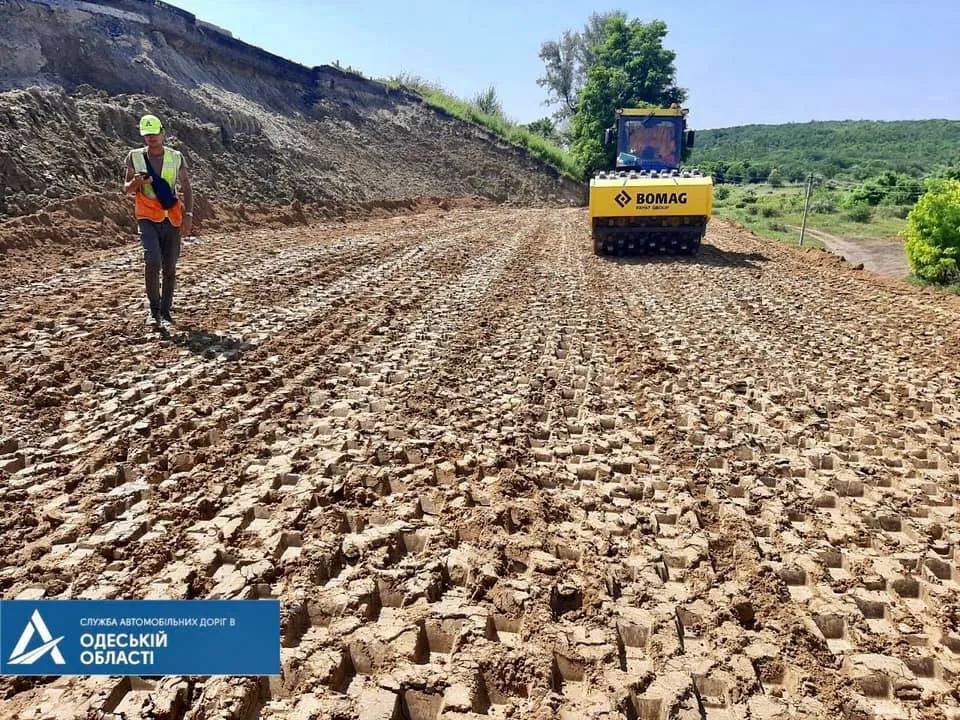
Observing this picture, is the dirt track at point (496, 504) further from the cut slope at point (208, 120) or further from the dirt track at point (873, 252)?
the dirt track at point (873, 252)

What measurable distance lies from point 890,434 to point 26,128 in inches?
523

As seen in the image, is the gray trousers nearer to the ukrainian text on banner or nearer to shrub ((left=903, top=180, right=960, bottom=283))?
the ukrainian text on banner

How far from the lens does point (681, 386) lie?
5.30 m

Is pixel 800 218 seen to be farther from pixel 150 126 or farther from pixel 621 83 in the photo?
pixel 150 126

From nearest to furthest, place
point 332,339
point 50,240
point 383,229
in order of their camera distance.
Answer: point 332,339 → point 50,240 → point 383,229

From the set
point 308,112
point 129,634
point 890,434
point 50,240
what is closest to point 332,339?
point 129,634

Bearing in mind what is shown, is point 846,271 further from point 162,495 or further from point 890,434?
point 162,495

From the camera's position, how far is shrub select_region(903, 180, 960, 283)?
10875 millimetres

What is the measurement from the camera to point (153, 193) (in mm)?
5633

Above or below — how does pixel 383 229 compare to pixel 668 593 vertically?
above

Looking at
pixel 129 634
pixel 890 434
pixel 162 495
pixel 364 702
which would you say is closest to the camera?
pixel 364 702

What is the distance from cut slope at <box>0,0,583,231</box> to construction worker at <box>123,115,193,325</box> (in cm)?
591

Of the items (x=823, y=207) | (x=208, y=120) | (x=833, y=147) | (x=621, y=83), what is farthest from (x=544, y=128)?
(x=833, y=147)

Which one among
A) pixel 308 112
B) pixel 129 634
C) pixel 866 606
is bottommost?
pixel 866 606
